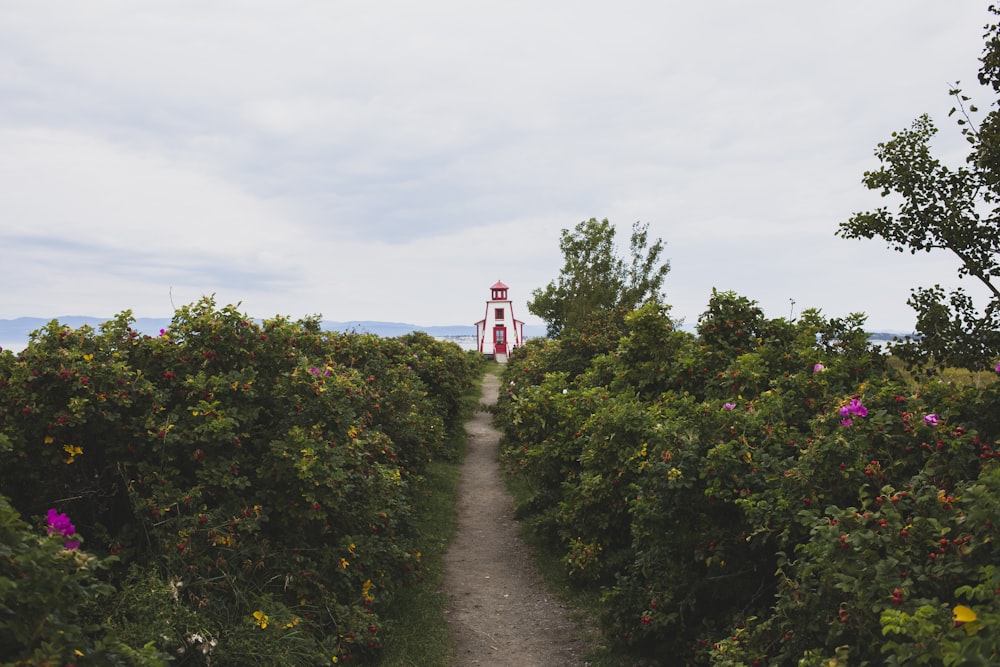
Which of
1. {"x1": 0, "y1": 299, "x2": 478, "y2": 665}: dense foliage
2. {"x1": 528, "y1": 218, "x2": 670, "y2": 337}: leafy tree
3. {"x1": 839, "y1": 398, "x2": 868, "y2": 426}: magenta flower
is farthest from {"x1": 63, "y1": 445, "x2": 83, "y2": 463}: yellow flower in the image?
{"x1": 528, "y1": 218, "x2": 670, "y2": 337}: leafy tree

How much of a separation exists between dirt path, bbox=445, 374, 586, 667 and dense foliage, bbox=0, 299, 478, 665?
986 mm

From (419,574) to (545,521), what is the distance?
76.9 inches

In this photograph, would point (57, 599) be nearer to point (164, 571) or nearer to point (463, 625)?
point (164, 571)

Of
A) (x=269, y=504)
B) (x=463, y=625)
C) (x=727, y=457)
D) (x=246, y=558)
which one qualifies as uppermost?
(x=727, y=457)

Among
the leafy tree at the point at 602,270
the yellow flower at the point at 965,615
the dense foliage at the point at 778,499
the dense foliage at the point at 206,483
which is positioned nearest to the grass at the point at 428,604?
the dense foliage at the point at 206,483

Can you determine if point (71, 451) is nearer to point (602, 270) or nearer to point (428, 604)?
point (428, 604)

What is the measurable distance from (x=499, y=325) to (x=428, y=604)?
37.8m

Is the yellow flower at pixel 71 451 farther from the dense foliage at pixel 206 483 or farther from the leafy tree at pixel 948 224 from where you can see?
the leafy tree at pixel 948 224

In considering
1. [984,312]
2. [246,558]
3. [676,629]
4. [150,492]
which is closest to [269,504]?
[246,558]

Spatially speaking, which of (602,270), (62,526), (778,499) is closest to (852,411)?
(778,499)

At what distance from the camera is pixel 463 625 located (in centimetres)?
617

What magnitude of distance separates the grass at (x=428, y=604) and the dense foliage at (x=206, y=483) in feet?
1.15

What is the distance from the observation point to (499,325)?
145 feet

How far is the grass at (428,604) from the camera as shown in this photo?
5.44 metres
